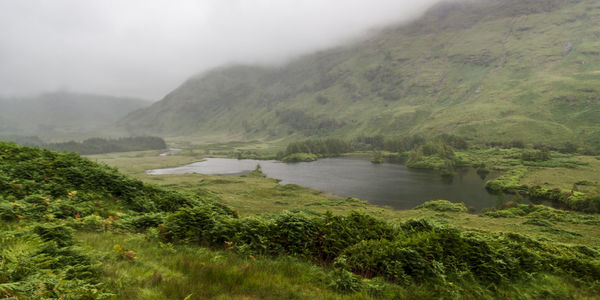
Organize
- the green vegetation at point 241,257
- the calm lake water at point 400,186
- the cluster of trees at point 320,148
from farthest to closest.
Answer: the cluster of trees at point 320,148 < the calm lake water at point 400,186 < the green vegetation at point 241,257

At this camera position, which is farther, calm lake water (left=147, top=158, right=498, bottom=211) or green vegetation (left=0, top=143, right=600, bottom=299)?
calm lake water (left=147, top=158, right=498, bottom=211)

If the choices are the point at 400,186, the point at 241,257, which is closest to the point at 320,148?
the point at 400,186

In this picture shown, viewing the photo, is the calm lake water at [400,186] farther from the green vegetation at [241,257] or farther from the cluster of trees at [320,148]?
the cluster of trees at [320,148]

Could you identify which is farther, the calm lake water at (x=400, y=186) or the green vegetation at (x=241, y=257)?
the calm lake water at (x=400, y=186)

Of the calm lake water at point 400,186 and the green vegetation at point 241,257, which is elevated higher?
the green vegetation at point 241,257

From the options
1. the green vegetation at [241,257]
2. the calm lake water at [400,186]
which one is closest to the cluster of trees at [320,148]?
the calm lake water at [400,186]

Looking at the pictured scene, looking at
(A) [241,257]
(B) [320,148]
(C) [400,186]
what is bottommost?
(C) [400,186]

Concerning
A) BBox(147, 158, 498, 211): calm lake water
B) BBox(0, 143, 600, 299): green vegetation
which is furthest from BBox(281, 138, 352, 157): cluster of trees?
BBox(0, 143, 600, 299): green vegetation

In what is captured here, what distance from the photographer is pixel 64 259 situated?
23.4 feet

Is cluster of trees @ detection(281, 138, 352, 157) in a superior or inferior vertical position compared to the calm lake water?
superior

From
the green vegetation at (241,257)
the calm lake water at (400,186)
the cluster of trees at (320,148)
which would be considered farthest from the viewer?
the cluster of trees at (320,148)

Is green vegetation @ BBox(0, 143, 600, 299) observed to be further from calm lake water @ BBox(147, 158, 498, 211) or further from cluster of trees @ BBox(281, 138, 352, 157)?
cluster of trees @ BBox(281, 138, 352, 157)

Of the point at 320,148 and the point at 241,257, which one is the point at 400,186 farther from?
the point at 320,148

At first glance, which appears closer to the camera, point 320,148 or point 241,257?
point 241,257
